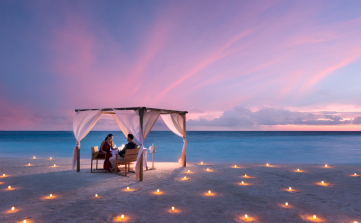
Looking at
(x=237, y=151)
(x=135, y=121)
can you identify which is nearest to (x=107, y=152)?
(x=135, y=121)

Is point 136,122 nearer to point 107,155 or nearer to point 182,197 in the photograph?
point 107,155

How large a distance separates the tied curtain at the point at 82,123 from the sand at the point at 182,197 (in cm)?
127

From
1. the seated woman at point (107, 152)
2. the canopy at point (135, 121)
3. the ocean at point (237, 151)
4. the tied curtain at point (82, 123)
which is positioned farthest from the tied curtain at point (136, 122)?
the ocean at point (237, 151)

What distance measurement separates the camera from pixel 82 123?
790 cm

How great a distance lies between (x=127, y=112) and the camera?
7.02 m

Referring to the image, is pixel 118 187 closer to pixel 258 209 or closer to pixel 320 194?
pixel 258 209

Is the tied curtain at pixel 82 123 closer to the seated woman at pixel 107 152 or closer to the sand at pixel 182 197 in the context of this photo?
the seated woman at pixel 107 152

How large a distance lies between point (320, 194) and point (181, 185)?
11.2 feet

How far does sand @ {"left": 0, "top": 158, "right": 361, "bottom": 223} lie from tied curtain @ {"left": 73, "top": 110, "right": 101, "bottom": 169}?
1.27 meters

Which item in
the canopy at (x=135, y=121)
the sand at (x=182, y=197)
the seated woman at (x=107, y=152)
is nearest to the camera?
the sand at (x=182, y=197)

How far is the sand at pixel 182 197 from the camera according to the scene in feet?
12.1

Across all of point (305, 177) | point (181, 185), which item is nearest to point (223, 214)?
point (181, 185)

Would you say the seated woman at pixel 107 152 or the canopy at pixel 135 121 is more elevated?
the canopy at pixel 135 121

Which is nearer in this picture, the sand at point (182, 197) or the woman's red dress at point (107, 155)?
the sand at point (182, 197)
